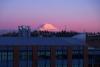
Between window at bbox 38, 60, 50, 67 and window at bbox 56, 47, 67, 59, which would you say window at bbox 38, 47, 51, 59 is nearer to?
window at bbox 38, 60, 50, 67

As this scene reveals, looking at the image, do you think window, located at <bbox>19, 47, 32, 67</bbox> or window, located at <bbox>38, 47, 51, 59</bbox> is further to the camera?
window, located at <bbox>38, 47, 51, 59</bbox>

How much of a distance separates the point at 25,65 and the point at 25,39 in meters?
2.81

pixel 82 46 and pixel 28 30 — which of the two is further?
pixel 28 30

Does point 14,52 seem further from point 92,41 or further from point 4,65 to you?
point 92,41

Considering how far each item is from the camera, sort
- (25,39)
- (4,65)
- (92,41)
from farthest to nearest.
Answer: (92,41) < (25,39) < (4,65)

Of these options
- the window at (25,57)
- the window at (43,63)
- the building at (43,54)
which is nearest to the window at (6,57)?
the building at (43,54)

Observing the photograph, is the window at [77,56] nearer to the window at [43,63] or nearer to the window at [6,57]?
the window at [43,63]

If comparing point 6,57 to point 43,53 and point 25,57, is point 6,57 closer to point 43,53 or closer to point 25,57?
point 25,57

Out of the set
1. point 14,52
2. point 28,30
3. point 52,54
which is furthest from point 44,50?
point 28,30

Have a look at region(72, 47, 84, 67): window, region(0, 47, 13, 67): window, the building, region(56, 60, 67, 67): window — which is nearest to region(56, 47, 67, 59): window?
the building

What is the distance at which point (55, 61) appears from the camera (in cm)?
1474

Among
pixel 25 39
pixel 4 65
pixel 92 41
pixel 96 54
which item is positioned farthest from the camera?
pixel 92 41

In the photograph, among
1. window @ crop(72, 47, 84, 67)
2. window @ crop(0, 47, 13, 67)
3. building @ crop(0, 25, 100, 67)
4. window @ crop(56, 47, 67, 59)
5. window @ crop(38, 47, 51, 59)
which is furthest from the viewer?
window @ crop(72, 47, 84, 67)

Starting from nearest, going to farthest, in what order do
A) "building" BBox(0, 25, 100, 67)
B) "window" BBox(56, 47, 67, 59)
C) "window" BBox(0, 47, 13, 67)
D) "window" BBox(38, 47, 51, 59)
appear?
"window" BBox(0, 47, 13, 67) → "building" BBox(0, 25, 100, 67) → "window" BBox(38, 47, 51, 59) → "window" BBox(56, 47, 67, 59)
